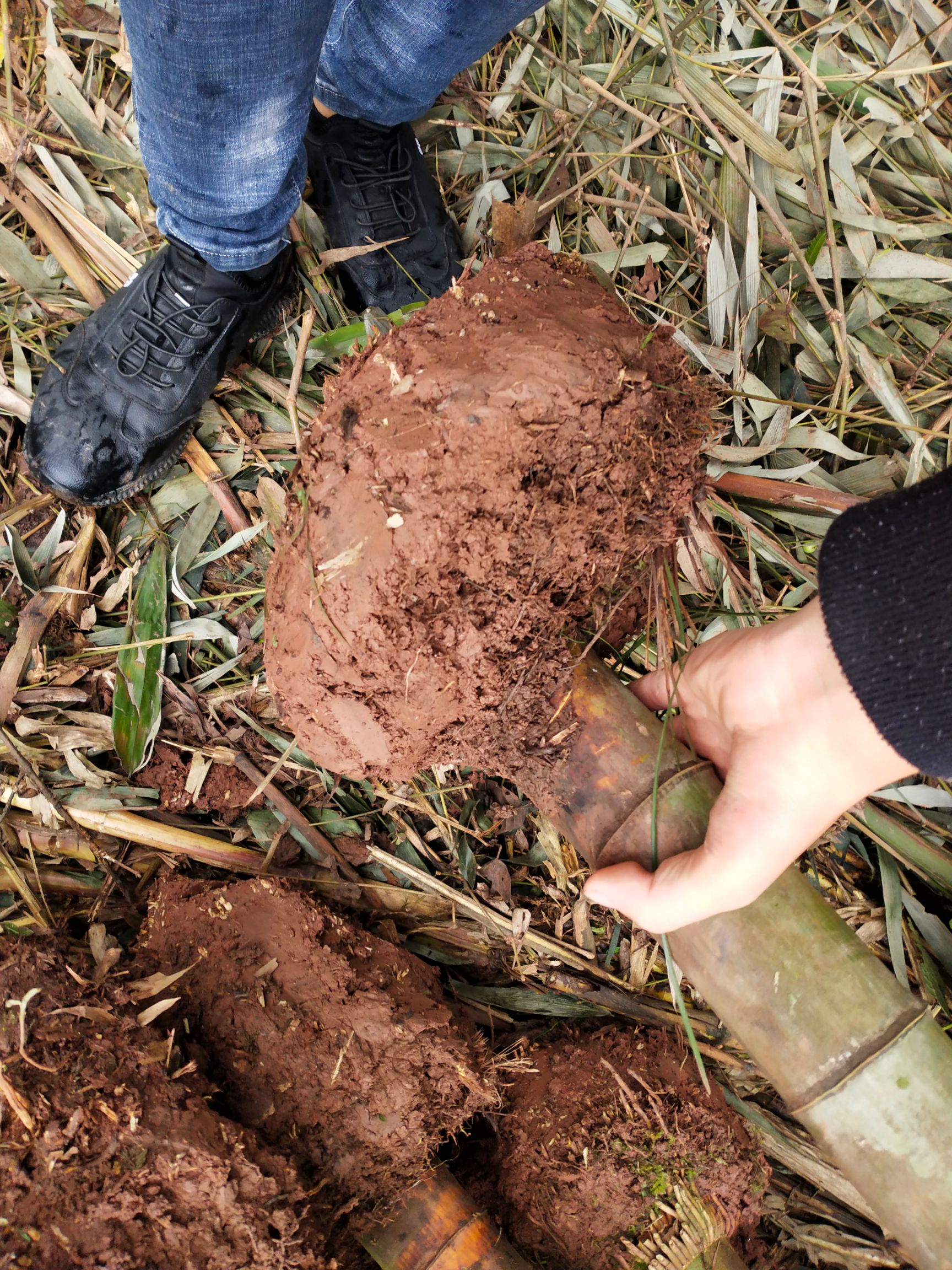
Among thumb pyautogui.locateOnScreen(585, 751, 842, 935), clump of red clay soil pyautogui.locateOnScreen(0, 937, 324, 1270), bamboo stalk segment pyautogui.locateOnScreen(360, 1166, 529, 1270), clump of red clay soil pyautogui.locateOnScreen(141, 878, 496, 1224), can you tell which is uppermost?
thumb pyautogui.locateOnScreen(585, 751, 842, 935)

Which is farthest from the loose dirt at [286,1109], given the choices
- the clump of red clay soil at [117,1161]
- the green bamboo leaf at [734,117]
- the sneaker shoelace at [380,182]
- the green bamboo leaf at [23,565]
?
the green bamboo leaf at [734,117]

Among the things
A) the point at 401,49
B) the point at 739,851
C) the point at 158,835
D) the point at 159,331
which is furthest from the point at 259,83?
the point at 158,835

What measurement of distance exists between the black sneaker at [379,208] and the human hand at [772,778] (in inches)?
53.2

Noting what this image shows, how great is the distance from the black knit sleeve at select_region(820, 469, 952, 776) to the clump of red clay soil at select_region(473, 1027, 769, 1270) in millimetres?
972

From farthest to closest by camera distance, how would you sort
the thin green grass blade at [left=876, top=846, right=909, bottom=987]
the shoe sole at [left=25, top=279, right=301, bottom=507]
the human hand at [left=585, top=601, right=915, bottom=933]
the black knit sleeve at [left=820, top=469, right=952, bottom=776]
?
the shoe sole at [left=25, top=279, right=301, bottom=507], the thin green grass blade at [left=876, top=846, right=909, bottom=987], the human hand at [left=585, top=601, right=915, bottom=933], the black knit sleeve at [left=820, top=469, right=952, bottom=776]

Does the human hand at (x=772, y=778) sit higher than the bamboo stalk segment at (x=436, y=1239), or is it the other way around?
the human hand at (x=772, y=778)

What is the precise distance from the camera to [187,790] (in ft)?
6.31

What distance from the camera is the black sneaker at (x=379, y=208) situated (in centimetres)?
209

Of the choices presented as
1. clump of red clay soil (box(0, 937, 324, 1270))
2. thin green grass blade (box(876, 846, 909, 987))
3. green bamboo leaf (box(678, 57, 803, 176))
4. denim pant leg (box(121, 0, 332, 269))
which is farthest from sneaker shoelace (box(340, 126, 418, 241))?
thin green grass blade (box(876, 846, 909, 987))

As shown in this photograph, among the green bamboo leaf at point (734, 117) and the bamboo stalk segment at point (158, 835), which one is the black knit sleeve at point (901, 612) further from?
the bamboo stalk segment at point (158, 835)

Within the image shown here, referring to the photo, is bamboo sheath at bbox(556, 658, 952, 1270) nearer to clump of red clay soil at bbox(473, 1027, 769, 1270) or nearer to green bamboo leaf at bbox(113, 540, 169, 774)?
clump of red clay soil at bbox(473, 1027, 769, 1270)

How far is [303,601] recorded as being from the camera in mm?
1229

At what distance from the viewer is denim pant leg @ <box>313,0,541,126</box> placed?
65.7 inches

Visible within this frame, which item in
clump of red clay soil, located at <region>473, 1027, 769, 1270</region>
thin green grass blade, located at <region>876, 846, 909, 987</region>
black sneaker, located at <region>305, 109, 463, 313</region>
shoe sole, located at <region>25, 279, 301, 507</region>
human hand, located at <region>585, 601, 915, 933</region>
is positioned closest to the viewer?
human hand, located at <region>585, 601, 915, 933</region>
